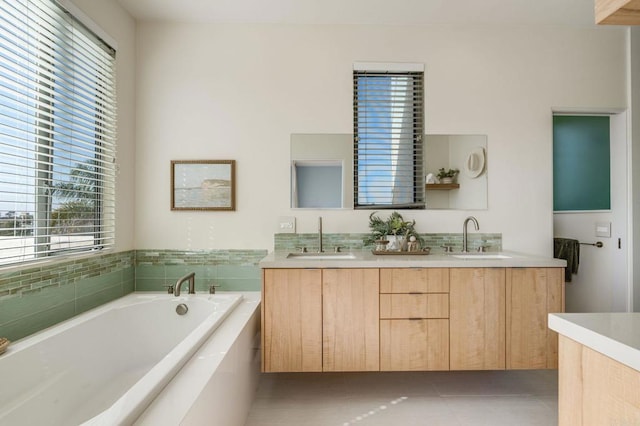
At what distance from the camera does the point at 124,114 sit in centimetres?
246

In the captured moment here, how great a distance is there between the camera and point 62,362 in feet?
5.28

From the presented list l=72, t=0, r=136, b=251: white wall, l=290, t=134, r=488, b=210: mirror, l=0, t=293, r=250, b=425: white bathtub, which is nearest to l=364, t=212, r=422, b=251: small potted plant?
l=290, t=134, r=488, b=210: mirror

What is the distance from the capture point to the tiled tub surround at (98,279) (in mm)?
1606

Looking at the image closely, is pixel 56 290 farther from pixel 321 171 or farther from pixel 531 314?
pixel 531 314

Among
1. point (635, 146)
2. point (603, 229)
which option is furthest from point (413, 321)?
point (635, 146)

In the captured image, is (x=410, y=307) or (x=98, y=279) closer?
(x=410, y=307)

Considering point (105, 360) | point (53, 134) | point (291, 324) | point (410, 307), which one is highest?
point (53, 134)

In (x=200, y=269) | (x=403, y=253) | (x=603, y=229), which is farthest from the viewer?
(x=603, y=229)

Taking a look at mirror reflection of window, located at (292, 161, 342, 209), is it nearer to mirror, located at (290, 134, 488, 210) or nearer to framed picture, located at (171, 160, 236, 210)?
mirror, located at (290, 134, 488, 210)

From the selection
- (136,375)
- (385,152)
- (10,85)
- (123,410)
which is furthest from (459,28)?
(136,375)

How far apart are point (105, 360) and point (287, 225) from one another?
1.38 m

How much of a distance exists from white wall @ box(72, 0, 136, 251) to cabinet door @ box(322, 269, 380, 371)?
5.06 feet

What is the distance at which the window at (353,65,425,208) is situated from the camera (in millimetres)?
2625

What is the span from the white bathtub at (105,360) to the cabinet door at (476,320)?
54.2 inches
